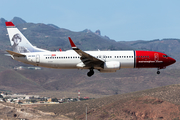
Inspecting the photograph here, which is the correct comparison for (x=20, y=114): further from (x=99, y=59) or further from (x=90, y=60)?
(x=99, y=59)

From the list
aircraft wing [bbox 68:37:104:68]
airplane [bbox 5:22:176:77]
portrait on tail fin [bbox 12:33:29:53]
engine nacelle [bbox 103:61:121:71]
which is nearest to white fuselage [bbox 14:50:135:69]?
airplane [bbox 5:22:176:77]

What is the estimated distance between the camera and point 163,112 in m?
195

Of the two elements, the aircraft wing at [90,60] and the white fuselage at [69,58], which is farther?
the white fuselage at [69,58]

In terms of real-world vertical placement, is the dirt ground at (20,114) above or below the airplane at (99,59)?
below

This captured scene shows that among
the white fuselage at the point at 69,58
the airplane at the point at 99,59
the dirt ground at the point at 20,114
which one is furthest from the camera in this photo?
the dirt ground at the point at 20,114

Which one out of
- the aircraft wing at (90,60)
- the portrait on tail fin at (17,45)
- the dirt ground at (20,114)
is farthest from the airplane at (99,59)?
the dirt ground at (20,114)

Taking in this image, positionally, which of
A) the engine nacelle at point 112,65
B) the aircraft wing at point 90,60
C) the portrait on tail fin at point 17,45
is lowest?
the engine nacelle at point 112,65

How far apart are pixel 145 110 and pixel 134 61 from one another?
13527 cm

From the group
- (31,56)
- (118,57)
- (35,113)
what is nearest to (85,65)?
(118,57)

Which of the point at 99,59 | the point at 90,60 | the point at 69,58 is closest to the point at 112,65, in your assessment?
the point at 99,59

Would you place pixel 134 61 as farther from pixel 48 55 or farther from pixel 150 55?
pixel 48 55

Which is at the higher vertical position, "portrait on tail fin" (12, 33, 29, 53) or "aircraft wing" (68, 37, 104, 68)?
"portrait on tail fin" (12, 33, 29, 53)

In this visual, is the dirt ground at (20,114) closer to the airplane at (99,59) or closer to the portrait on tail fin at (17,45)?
the portrait on tail fin at (17,45)

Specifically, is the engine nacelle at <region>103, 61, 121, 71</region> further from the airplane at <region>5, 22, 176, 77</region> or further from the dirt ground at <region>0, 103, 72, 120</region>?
the dirt ground at <region>0, 103, 72, 120</region>
